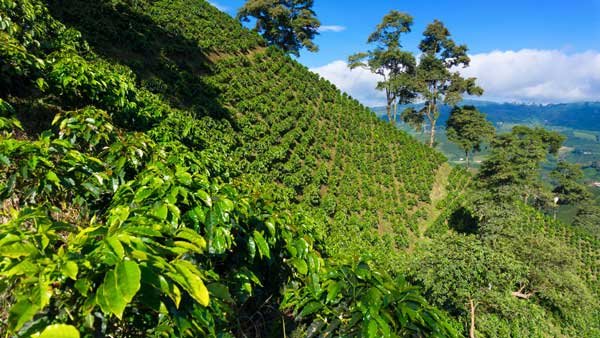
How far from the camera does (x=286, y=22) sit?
35000 millimetres

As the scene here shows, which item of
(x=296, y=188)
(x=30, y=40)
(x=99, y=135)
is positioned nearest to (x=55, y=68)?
(x=30, y=40)

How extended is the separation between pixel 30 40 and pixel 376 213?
15.3 m

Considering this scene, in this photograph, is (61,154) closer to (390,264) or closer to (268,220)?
(268,220)

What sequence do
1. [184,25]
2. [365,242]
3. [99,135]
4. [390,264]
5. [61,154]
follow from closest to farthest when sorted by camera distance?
[61,154]
[99,135]
[390,264]
[365,242]
[184,25]

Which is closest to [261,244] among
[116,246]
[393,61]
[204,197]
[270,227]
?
[270,227]

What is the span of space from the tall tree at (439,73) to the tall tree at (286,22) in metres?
11.9

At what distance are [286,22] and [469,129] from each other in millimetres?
23837

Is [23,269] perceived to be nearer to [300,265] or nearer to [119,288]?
[119,288]

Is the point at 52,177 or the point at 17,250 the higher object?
the point at 52,177

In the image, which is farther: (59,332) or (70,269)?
(70,269)

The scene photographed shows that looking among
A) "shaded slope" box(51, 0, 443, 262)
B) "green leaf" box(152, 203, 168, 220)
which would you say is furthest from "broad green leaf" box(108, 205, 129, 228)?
"shaded slope" box(51, 0, 443, 262)

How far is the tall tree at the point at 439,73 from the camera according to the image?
110 feet

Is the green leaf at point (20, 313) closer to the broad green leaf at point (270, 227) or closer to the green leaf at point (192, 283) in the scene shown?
the green leaf at point (192, 283)

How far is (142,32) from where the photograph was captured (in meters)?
15.1
